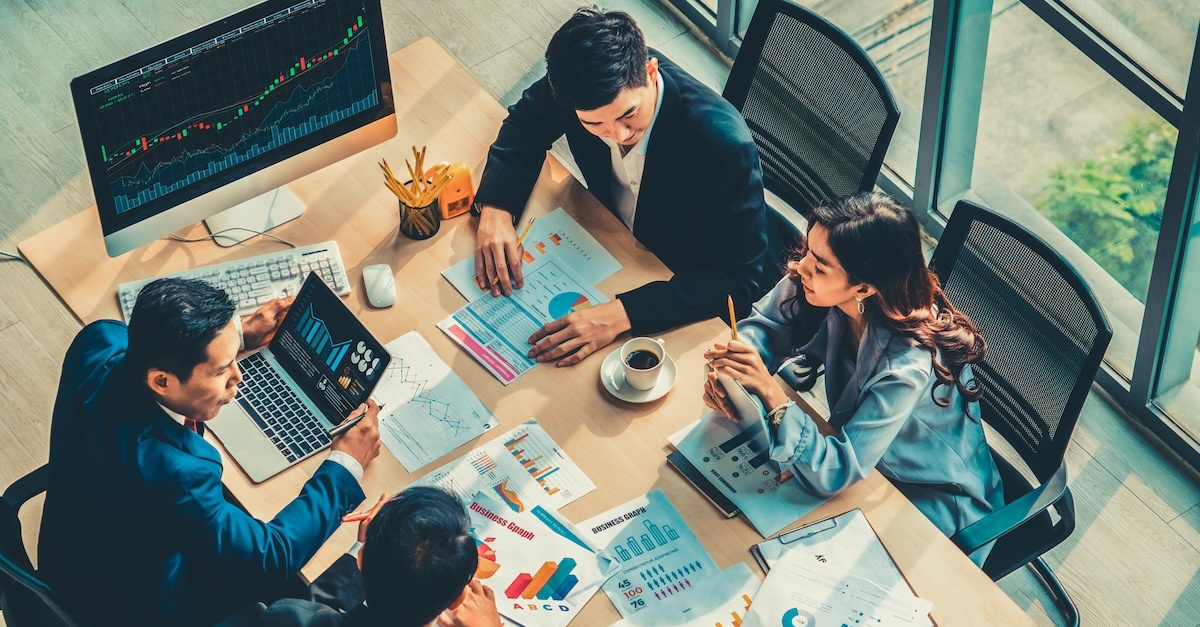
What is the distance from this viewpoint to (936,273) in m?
2.76

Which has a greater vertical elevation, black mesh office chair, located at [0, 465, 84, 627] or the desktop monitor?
the desktop monitor

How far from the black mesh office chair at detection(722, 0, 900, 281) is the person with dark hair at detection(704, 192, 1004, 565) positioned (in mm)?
379

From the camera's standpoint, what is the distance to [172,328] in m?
2.21

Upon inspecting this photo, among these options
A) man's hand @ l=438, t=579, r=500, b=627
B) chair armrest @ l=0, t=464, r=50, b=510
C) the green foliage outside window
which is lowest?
the green foliage outside window

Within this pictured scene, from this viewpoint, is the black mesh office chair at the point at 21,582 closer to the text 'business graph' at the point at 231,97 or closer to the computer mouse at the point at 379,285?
the text 'business graph' at the point at 231,97

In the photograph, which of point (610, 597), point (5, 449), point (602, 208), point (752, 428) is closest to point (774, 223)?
point (602, 208)

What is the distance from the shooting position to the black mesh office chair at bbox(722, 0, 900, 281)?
2916 millimetres

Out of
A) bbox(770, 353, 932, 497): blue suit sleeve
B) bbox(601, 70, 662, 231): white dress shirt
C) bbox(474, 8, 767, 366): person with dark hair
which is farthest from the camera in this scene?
bbox(601, 70, 662, 231): white dress shirt

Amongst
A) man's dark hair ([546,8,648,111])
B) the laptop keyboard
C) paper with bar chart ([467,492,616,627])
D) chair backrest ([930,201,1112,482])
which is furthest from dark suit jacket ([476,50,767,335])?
the laptop keyboard

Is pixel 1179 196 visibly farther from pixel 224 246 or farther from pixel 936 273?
pixel 224 246

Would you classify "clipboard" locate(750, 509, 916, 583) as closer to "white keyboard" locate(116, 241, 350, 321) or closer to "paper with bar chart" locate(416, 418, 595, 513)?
"paper with bar chart" locate(416, 418, 595, 513)

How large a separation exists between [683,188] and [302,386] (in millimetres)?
986

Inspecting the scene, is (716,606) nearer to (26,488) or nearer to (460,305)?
(460,305)

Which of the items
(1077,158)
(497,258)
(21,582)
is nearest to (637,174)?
(497,258)
